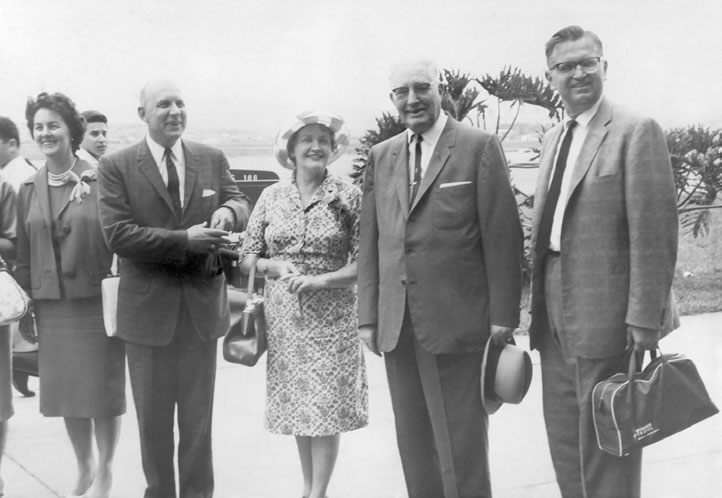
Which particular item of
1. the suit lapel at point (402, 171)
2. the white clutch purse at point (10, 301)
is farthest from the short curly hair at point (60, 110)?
the suit lapel at point (402, 171)

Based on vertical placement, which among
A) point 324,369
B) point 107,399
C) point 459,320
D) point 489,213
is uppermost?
point 489,213

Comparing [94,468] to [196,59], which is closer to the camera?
[94,468]

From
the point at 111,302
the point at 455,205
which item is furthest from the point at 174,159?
the point at 455,205

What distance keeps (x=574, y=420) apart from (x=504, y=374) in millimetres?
287

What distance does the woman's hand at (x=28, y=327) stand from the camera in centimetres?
380

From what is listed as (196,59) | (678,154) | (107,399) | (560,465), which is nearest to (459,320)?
(560,465)

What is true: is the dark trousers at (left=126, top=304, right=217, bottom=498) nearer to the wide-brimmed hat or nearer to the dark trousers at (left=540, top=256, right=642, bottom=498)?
the wide-brimmed hat

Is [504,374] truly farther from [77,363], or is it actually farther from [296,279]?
[77,363]

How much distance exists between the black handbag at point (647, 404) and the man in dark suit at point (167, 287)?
1.59m

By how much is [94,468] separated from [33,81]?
5.76 feet

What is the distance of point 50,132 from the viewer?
3559 mm

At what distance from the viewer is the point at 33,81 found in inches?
152

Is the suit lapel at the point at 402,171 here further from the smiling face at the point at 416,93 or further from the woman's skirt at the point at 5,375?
the woman's skirt at the point at 5,375

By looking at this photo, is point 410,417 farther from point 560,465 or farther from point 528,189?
point 528,189
